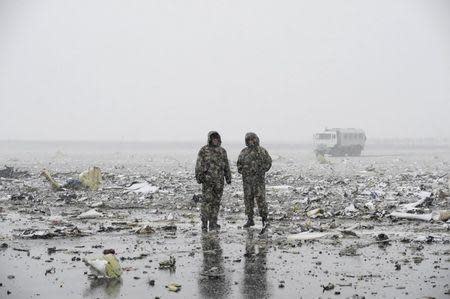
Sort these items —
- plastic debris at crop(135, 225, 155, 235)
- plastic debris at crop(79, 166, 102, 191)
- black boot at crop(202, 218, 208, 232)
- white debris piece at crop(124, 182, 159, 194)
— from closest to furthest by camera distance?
plastic debris at crop(135, 225, 155, 235) → black boot at crop(202, 218, 208, 232) → white debris piece at crop(124, 182, 159, 194) → plastic debris at crop(79, 166, 102, 191)

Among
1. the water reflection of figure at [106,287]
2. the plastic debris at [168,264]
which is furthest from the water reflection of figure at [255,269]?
the water reflection of figure at [106,287]

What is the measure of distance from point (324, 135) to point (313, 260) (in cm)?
4073

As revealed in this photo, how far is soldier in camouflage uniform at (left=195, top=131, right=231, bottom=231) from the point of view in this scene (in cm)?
962

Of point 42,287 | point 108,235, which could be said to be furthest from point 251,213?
point 42,287

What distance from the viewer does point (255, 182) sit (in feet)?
32.4

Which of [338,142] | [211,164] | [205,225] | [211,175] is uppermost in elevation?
[338,142]

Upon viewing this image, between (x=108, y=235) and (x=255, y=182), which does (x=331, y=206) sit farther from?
(x=108, y=235)

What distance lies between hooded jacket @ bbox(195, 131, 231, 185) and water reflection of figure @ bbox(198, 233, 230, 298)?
5.02 feet

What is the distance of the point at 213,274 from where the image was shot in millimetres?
6254

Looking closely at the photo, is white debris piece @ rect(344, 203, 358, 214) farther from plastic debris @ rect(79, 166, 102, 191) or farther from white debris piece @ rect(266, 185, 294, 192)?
plastic debris @ rect(79, 166, 102, 191)

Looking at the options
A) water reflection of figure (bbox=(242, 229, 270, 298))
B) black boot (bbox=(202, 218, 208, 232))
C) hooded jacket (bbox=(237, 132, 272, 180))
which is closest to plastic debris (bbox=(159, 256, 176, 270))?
water reflection of figure (bbox=(242, 229, 270, 298))

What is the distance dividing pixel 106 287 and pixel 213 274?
128 centimetres

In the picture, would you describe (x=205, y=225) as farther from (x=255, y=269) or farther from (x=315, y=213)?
(x=255, y=269)

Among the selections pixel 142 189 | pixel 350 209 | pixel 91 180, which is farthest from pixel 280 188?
pixel 91 180
